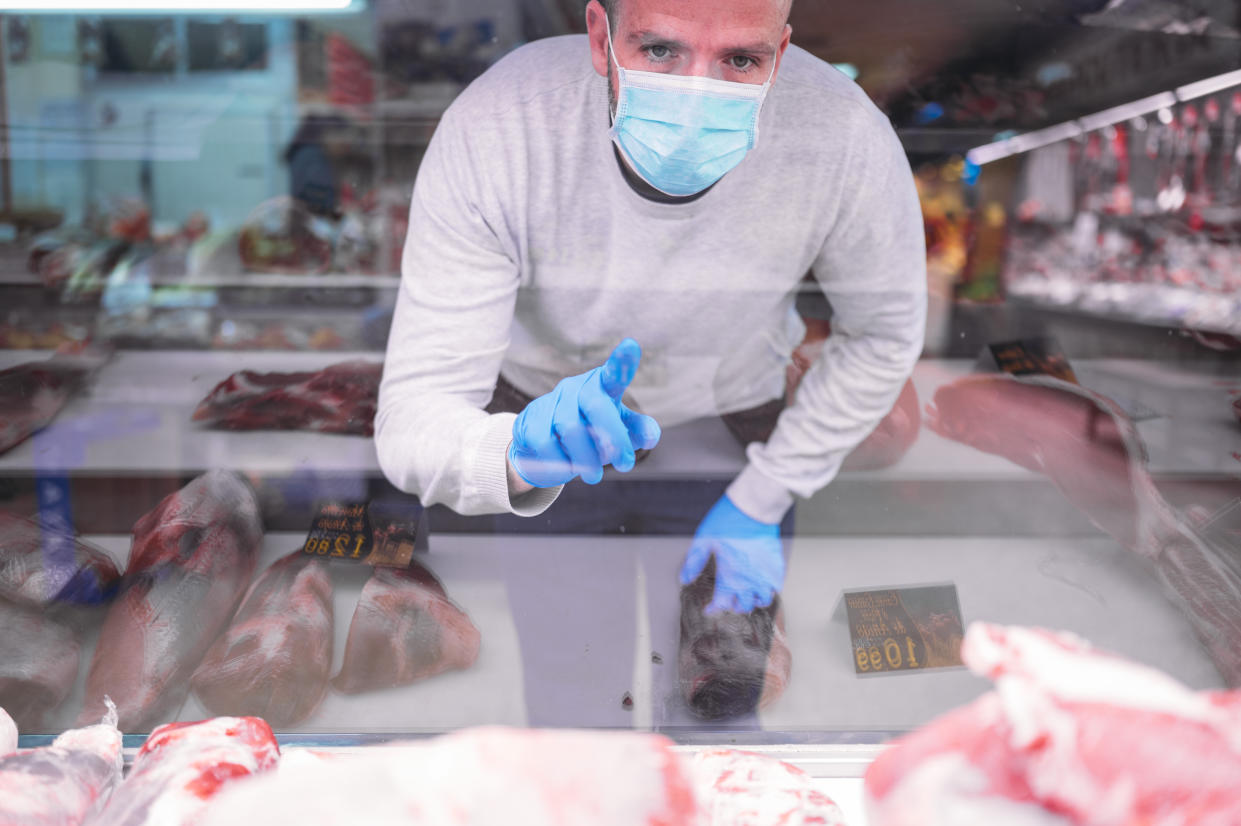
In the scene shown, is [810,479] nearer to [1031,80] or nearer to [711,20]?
[711,20]

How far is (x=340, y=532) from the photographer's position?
1525mm

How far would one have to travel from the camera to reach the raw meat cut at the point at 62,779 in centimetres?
69

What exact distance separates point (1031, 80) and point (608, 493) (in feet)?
4.51

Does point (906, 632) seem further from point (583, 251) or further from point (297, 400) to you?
point (297, 400)

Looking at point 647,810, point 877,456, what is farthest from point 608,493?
point 647,810

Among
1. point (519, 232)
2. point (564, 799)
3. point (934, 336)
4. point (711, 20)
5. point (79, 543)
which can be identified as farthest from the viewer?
point (934, 336)

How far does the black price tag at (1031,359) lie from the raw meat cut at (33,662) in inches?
76.8

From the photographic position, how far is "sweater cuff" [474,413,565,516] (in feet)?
3.72

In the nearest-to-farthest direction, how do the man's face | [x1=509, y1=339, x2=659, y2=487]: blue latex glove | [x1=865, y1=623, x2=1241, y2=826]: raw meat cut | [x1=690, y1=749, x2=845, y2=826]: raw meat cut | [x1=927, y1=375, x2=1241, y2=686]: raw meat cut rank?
[x1=865, y1=623, x2=1241, y2=826]: raw meat cut, [x1=690, y1=749, x2=845, y2=826]: raw meat cut, [x1=509, y1=339, x2=659, y2=487]: blue latex glove, the man's face, [x1=927, y1=375, x2=1241, y2=686]: raw meat cut

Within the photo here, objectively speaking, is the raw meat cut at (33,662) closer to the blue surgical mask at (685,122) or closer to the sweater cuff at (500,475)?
the sweater cuff at (500,475)

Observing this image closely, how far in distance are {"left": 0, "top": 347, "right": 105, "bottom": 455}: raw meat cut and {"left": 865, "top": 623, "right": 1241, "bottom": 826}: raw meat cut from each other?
1.84 m

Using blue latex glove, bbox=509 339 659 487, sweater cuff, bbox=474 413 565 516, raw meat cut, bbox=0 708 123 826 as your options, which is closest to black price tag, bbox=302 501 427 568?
sweater cuff, bbox=474 413 565 516

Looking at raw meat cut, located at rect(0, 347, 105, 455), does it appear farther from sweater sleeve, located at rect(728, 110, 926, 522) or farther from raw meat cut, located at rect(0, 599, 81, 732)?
sweater sleeve, located at rect(728, 110, 926, 522)

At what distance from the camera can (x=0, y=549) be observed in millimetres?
1407
